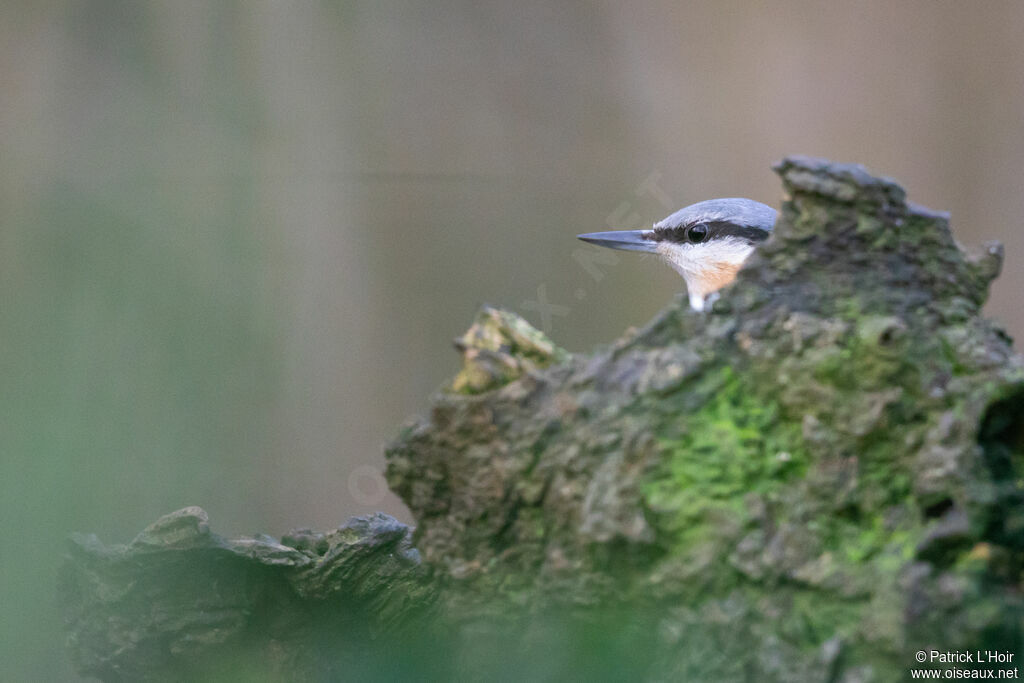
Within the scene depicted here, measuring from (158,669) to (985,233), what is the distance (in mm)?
3053

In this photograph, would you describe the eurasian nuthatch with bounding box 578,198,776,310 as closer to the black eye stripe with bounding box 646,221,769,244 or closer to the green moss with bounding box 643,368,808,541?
the black eye stripe with bounding box 646,221,769,244

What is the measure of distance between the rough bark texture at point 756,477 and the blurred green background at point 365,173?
1.77 meters

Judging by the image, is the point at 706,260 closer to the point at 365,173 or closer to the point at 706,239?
the point at 706,239

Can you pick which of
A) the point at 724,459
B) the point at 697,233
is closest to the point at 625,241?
the point at 697,233

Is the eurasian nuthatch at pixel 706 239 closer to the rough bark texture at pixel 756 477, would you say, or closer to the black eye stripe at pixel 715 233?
the black eye stripe at pixel 715 233

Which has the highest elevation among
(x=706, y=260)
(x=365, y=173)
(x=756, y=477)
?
(x=365, y=173)

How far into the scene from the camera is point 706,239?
224 cm

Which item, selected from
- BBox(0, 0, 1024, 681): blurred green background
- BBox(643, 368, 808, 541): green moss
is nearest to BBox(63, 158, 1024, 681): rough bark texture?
BBox(643, 368, 808, 541): green moss

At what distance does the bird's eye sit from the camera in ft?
7.34

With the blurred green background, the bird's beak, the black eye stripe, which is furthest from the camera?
the blurred green background

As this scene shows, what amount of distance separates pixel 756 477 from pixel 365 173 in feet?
7.89

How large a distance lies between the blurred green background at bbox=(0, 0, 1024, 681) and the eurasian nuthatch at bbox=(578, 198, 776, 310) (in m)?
Answer: 0.56

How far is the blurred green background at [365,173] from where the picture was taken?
259cm

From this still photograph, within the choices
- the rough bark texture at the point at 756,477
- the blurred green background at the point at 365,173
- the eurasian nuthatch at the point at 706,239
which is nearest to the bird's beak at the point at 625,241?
the eurasian nuthatch at the point at 706,239
